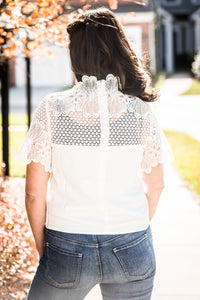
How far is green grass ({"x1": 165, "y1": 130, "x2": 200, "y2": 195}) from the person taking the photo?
28.2 ft

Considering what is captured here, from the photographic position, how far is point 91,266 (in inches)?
80.4

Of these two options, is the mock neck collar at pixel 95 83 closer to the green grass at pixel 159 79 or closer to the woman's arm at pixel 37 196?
the woman's arm at pixel 37 196

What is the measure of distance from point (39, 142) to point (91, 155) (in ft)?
0.70

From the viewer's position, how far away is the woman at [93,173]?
6.72 feet

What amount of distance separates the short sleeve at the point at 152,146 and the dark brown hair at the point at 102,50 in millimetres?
149

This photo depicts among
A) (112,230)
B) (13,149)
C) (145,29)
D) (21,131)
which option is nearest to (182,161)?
(13,149)

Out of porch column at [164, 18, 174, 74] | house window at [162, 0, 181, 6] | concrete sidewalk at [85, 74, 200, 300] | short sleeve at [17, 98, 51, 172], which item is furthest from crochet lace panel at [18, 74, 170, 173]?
house window at [162, 0, 181, 6]

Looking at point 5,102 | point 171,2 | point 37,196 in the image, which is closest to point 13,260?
point 37,196

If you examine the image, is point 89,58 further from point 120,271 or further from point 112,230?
point 120,271

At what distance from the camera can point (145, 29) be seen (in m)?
30.9

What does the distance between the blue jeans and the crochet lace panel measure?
12.5 inches

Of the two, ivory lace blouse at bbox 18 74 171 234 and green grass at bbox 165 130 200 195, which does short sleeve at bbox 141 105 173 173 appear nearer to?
ivory lace blouse at bbox 18 74 171 234

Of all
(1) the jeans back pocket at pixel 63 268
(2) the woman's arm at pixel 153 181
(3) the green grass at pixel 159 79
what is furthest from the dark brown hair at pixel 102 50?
(3) the green grass at pixel 159 79

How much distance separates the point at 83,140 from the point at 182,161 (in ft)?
27.4
